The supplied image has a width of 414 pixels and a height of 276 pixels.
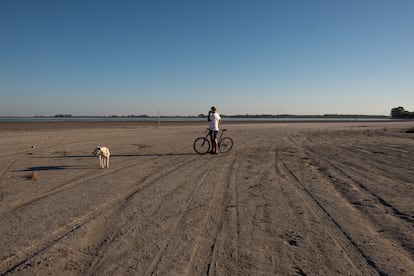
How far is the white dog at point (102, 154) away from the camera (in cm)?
1034

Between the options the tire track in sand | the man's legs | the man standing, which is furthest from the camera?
the man's legs

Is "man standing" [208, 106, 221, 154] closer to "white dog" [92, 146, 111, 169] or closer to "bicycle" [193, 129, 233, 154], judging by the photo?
"bicycle" [193, 129, 233, 154]

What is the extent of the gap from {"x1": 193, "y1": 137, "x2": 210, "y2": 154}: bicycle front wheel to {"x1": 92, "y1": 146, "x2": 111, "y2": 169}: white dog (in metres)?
4.79

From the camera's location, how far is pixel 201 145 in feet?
48.4

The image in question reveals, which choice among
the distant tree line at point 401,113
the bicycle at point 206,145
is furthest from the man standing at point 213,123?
the distant tree line at point 401,113

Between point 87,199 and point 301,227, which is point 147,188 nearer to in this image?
point 87,199

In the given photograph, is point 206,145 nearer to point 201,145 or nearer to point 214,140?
point 201,145

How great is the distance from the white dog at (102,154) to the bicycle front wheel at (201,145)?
15.7 feet

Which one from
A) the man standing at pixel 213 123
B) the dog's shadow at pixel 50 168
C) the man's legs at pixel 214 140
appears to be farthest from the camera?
the man's legs at pixel 214 140

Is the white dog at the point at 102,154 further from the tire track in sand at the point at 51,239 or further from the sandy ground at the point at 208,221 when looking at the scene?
the tire track in sand at the point at 51,239

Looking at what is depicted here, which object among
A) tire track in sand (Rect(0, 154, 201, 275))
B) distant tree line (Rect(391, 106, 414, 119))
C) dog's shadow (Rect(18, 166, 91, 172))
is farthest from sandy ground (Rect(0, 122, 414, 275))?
distant tree line (Rect(391, 106, 414, 119))

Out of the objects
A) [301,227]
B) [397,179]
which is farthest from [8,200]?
[397,179]

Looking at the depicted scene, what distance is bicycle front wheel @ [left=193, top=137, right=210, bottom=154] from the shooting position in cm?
1464

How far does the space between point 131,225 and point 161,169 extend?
203 inches
